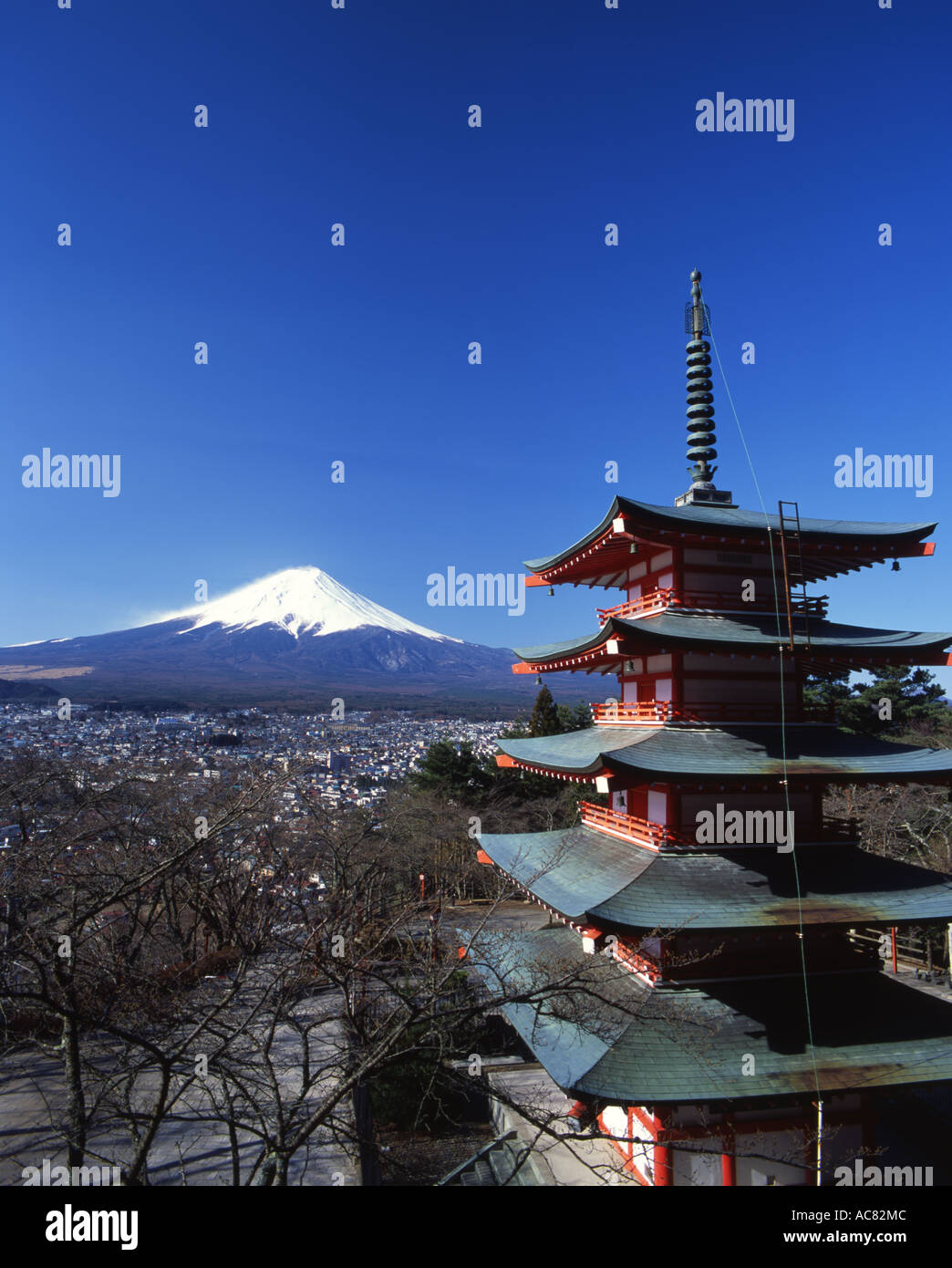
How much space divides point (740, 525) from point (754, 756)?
11.0 ft

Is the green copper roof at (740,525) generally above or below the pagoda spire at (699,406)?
below

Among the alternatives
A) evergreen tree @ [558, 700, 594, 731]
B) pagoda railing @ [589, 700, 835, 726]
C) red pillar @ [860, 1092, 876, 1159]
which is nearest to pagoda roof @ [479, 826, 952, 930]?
pagoda railing @ [589, 700, 835, 726]

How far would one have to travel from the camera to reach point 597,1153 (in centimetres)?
1036

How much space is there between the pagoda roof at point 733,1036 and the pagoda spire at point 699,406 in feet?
25.1

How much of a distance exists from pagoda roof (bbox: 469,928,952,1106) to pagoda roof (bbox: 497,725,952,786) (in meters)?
2.65

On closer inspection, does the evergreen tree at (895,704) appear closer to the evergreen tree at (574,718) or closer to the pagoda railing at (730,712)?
the evergreen tree at (574,718)

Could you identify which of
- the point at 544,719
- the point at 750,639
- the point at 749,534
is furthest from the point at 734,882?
the point at 544,719

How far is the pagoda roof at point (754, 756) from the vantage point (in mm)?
9039

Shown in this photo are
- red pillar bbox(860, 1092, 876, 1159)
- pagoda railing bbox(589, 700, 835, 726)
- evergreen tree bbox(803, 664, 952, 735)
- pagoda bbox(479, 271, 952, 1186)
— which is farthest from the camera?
evergreen tree bbox(803, 664, 952, 735)


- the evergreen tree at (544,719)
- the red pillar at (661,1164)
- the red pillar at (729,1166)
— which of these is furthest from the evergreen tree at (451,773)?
the red pillar at (729,1166)

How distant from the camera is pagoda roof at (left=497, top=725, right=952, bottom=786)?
9.04m

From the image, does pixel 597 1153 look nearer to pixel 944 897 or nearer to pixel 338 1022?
pixel 944 897

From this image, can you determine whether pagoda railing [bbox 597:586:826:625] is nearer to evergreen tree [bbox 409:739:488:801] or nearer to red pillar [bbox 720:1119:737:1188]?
red pillar [bbox 720:1119:737:1188]

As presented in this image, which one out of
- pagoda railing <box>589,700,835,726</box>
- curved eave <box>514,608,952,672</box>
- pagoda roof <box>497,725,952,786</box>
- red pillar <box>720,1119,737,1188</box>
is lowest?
red pillar <box>720,1119,737,1188</box>
